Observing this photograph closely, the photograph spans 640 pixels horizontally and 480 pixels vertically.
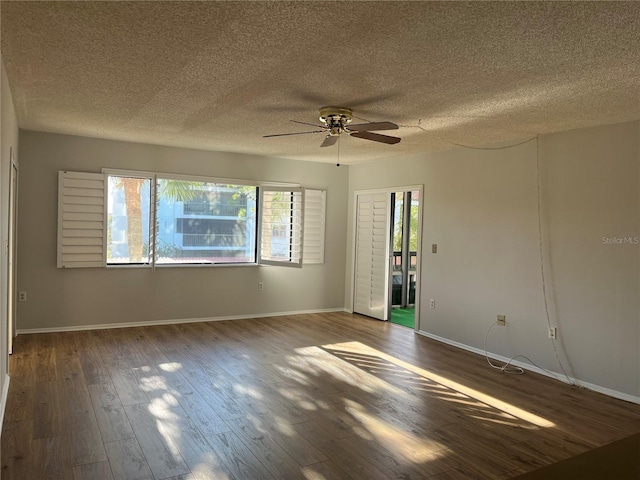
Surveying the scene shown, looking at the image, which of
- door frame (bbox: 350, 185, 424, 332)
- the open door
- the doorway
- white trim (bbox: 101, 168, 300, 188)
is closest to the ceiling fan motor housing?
door frame (bbox: 350, 185, 424, 332)

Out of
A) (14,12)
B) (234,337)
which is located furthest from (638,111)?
(234,337)

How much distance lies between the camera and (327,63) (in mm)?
2793

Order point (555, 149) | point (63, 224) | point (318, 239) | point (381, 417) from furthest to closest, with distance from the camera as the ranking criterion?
point (318, 239)
point (63, 224)
point (555, 149)
point (381, 417)

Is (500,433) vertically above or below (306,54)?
below

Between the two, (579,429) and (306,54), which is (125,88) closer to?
(306,54)

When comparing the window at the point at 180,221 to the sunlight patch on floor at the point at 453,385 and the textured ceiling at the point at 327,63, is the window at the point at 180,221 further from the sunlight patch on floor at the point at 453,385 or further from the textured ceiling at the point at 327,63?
the sunlight patch on floor at the point at 453,385

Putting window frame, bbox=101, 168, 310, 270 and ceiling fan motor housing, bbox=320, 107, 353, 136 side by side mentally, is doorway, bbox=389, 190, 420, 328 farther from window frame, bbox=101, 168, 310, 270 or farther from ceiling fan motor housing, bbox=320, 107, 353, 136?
ceiling fan motor housing, bbox=320, 107, 353, 136

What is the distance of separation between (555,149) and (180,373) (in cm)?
410

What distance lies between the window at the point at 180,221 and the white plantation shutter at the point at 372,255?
64 centimetres

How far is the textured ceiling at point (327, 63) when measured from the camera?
217 cm

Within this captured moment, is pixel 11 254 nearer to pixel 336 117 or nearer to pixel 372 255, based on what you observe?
pixel 336 117

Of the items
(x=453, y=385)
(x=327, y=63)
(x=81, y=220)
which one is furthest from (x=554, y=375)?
(x=81, y=220)

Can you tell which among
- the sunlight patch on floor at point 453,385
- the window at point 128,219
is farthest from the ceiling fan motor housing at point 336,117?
the window at point 128,219

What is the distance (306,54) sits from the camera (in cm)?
266
